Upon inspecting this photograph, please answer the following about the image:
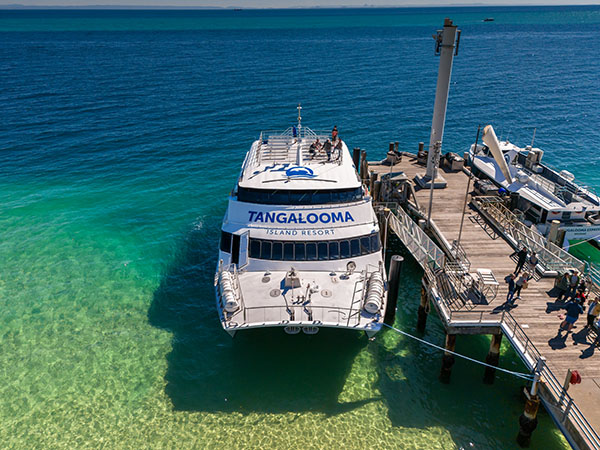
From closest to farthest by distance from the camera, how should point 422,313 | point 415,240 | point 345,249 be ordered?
point 345,249 < point 422,313 < point 415,240

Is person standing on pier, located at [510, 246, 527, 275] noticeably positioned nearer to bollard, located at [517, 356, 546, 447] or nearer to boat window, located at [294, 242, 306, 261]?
bollard, located at [517, 356, 546, 447]

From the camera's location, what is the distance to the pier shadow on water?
16781mm

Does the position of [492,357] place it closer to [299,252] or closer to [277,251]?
[299,252]

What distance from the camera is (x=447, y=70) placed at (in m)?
25.7

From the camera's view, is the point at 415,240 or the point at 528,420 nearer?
the point at 528,420

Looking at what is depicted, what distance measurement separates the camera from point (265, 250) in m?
19.3

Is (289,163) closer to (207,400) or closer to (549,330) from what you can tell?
(207,400)

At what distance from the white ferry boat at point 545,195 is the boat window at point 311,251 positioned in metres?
10.2

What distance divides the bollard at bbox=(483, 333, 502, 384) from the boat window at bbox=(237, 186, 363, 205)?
9.09 meters

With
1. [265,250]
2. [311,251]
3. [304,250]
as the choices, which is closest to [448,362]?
[311,251]

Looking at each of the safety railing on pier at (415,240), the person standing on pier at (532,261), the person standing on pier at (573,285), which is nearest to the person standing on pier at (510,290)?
the person standing on pier at (573,285)

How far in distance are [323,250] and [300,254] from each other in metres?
1.08

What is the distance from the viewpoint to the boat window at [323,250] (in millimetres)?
19094

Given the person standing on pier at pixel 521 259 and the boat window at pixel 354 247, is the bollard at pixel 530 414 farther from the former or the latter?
the boat window at pixel 354 247
